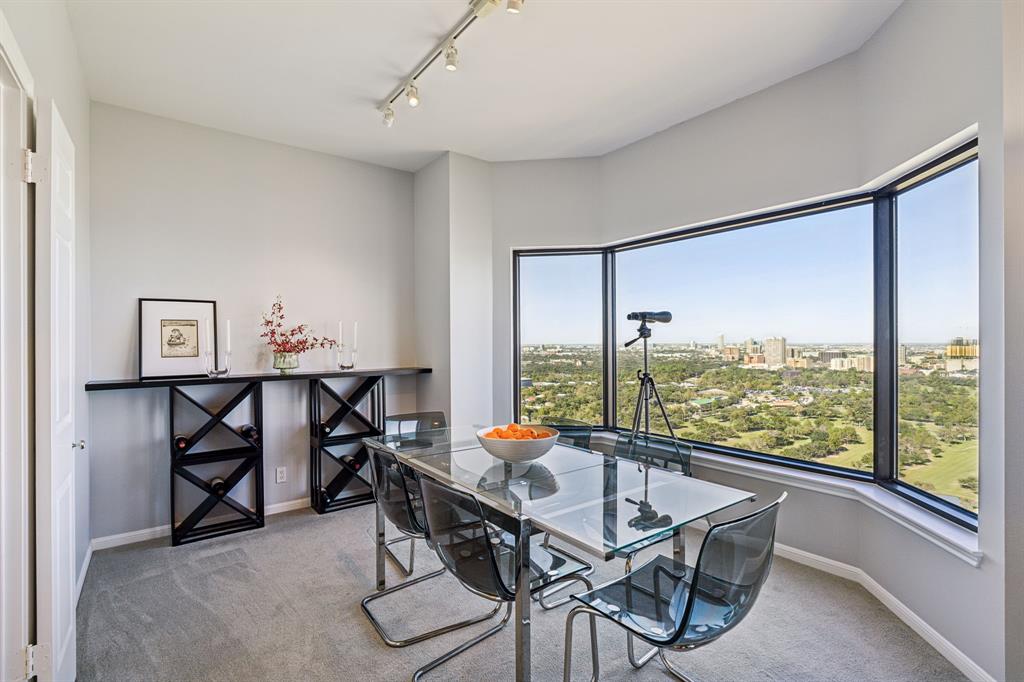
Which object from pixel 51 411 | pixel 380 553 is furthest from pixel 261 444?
pixel 51 411

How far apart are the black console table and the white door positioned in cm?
135

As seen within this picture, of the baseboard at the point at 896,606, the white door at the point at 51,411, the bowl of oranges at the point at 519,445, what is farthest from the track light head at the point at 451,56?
the baseboard at the point at 896,606

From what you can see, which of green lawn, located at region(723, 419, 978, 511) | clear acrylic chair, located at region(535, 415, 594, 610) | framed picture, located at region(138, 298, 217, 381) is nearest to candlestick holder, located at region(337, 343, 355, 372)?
framed picture, located at region(138, 298, 217, 381)

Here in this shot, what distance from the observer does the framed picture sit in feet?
10.5

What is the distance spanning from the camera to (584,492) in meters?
1.91

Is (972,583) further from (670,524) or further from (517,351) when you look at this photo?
(517,351)

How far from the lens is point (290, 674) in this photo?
6.25 feet

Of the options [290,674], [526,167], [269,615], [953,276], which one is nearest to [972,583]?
[953,276]

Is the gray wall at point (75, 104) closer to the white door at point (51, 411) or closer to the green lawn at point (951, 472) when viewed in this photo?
the white door at point (51, 411)

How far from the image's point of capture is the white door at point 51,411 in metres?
1.55

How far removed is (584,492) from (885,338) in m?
1.88

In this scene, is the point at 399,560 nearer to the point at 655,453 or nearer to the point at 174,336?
the point at 655,453

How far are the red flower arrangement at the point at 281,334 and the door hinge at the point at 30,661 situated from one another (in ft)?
7.30

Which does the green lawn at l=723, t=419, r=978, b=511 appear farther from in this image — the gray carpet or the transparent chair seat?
the transparent chair seat
